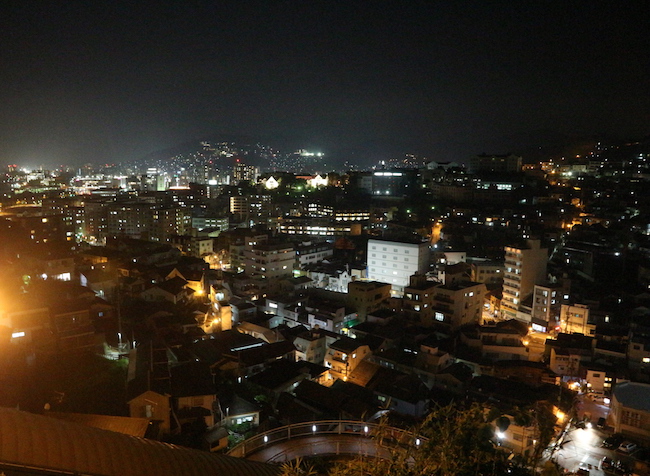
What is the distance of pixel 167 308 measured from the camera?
12328 millimetres

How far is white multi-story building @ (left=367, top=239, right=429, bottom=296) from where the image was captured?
18.1 meters

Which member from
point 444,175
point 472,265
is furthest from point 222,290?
point 444,175

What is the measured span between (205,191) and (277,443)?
39130mm

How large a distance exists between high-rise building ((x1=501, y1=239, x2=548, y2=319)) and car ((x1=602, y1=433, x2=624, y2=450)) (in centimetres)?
618

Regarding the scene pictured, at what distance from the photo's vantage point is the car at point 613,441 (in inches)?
346

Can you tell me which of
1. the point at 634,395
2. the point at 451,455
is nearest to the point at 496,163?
the point at 634,395

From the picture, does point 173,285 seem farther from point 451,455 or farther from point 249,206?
point 249,206

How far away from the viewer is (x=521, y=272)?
49.7 feet

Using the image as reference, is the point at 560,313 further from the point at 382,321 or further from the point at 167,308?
the point at 167,308

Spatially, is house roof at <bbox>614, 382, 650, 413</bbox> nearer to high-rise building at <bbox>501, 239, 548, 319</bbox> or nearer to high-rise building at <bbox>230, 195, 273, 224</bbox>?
high-rise building at <bbox>501, 239, 548, 319</bbox>

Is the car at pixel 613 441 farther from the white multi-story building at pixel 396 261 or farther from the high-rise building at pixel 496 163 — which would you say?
the high-rise building at pixel 496 163

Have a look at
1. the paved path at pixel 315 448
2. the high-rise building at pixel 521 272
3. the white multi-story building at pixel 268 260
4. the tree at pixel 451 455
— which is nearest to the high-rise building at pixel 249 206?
the white multi-story building at pixel 268 260

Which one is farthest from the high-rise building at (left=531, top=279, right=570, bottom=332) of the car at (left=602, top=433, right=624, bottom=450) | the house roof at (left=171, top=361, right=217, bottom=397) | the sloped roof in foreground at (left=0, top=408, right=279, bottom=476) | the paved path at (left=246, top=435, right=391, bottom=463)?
the sloped roof in foreground at (left=0, top=408, right=279, bottom=476)

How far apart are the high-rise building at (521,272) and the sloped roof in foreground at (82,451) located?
14.3m
